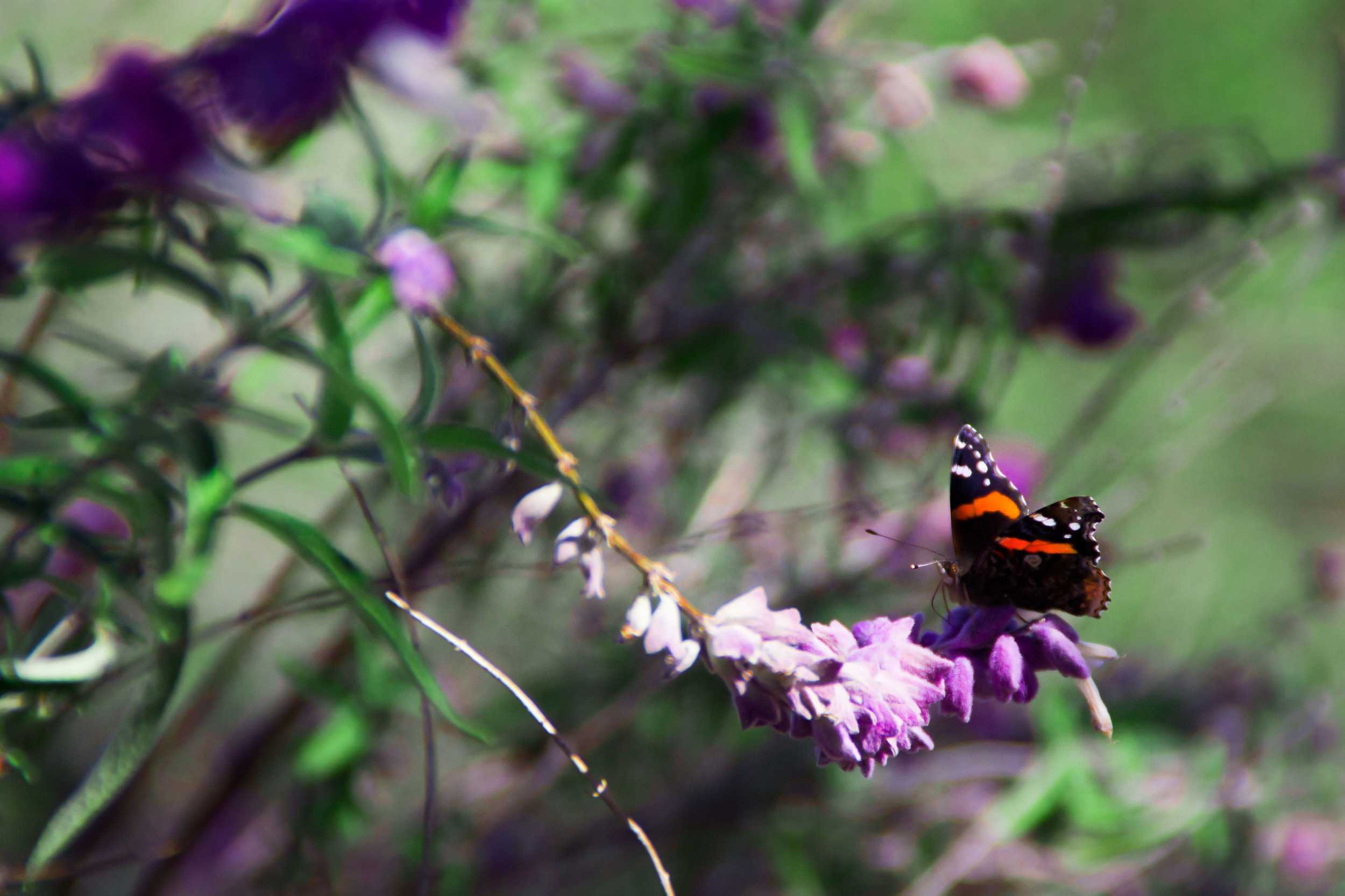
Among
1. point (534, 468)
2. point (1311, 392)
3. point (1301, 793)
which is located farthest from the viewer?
point (1311, 392)

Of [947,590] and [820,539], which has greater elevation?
[947,590]

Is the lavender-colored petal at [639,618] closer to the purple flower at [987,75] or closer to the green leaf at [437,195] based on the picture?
the green leaf at [437,195]

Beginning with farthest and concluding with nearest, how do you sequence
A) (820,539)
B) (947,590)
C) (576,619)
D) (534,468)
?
(820,539), (576,619), (947,590), (534,468)

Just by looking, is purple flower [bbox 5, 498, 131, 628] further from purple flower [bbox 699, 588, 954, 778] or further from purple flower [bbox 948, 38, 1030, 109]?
purple flower [bbox 948, 38, 1030, 109]

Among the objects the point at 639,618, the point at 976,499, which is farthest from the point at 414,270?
the point at 976,499

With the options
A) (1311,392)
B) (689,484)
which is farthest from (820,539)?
(1311,392)

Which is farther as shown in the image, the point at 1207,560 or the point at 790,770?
the point at 1207,560

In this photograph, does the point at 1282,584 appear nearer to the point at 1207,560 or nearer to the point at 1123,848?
the point at 1207,560
